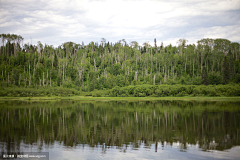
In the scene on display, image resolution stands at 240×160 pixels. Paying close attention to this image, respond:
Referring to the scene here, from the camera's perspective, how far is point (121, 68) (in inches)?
4811

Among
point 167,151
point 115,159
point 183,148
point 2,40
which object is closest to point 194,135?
point 183,148

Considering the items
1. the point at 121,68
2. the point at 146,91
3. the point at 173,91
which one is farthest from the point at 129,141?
the point at 121,68

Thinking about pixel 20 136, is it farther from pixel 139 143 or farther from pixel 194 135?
pixel 194 135

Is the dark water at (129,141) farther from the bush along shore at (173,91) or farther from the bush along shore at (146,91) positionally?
the bush along shore at (146,91)

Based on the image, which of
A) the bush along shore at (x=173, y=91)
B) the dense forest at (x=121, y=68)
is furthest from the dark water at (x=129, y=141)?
the dense forest at (x=121, y=68)

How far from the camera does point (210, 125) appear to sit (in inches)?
1019

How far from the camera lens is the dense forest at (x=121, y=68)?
99.8 meters

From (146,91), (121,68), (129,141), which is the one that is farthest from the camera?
(121,68)

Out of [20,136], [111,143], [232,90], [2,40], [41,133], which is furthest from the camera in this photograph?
[2,40]

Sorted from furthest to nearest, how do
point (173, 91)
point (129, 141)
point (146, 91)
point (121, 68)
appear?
1. point (121, 68)
2. point (146, 91)
3. point (173, 91)
4. point (129, 141)

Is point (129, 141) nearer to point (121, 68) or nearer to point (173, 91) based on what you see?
point (173, 91)

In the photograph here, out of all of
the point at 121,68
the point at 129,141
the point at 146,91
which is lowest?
the point at 129,141

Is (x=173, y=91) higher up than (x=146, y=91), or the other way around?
(x=173, y=91)

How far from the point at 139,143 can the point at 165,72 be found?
92932mm
